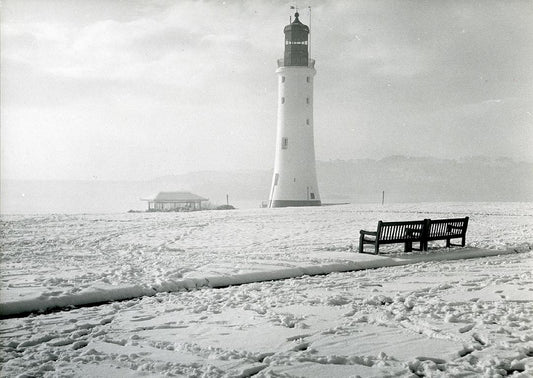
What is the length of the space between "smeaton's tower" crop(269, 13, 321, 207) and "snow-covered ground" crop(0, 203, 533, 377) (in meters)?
19.5

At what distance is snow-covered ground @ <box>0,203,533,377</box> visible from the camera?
420 cm

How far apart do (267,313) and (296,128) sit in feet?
86.6

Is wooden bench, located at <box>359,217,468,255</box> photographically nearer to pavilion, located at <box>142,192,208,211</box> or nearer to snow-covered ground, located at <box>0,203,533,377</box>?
snow-covered ground, located at <box>0,203,533,377</box>

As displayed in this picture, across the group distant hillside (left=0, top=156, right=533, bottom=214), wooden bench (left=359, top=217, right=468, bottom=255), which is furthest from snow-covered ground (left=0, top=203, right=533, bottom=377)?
distant hillside (left=0, top=156, right=533, bottom=214)

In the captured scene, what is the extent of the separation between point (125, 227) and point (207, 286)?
34.4 feet

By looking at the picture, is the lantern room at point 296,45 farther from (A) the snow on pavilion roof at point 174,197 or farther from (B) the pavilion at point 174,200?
(A) the snow on pavilion roof at point 174,197

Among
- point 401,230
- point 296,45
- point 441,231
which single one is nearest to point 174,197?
point 296,45

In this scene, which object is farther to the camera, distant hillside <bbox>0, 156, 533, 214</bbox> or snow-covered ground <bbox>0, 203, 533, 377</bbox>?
distant hillside <bbox>0, 156, 533, 214</bbox>

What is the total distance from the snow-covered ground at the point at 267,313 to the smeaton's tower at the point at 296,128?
1949 centimetres

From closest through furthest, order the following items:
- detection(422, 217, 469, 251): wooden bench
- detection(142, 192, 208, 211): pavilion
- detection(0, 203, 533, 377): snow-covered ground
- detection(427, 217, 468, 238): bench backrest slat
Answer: detection(0, 203, 533, 377): snow-covered ground < detection(422, 217, 469, 251): wooden bench < detection(427, 217, 468, 238): bench backrest slat < detection(142, 192, 208, 211): pavilion

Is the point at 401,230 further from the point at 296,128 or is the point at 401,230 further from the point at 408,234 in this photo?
the point at 296,128

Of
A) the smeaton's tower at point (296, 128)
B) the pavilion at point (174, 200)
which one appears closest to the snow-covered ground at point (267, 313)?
the smeaton's tower at point (296, 128)

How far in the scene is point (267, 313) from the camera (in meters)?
5.70

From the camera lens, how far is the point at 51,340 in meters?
4.78
